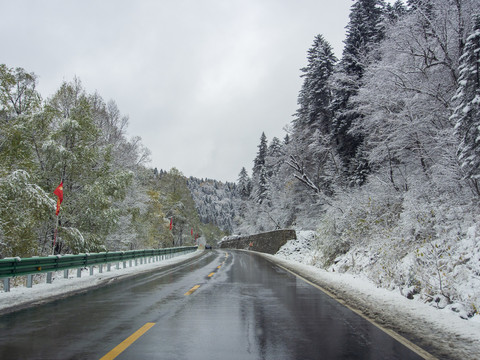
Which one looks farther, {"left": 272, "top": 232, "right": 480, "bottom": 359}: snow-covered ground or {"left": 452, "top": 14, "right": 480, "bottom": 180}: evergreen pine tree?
{"left": 452, "top": 14, "right": 480, "bottom": 180}: evergreen pine tree

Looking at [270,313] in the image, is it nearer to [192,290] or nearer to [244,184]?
[192,290]

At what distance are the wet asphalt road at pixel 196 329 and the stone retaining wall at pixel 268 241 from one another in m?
26.6

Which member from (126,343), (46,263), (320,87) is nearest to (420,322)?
(126,343)

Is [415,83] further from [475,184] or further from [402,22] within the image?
[475,184]

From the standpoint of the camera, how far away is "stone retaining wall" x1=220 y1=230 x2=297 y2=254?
36553mm

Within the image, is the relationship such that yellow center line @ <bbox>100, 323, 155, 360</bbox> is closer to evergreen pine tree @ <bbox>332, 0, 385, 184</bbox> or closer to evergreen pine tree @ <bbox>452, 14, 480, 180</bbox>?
evergreen pine tree @ <bbox>452, 14, 480, 180</bbox>

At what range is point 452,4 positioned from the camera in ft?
47.8

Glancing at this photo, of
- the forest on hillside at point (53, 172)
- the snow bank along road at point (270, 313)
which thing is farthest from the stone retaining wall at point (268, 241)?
the snow bank along road at point (270, 313)

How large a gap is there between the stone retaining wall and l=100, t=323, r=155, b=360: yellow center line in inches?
1197

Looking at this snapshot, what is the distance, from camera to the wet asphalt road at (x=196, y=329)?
4867 millimetres

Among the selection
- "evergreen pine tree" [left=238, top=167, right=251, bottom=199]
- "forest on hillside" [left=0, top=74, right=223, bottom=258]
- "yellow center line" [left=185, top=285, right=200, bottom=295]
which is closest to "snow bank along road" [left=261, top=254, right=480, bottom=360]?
"yellow center line" [left=185, top=285, right=200, bottom=295]

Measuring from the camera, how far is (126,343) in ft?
17.3

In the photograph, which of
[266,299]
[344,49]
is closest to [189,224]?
[344,49]

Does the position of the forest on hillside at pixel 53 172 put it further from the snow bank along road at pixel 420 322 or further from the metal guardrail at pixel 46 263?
the snow bank along road at pixel 420 322
